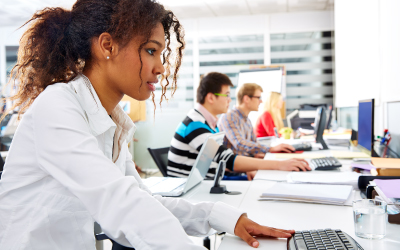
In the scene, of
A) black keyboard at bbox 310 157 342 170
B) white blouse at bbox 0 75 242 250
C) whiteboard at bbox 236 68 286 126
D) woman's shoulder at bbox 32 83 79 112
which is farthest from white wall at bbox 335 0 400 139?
woman's shoulder at bbox 32 83 79 112

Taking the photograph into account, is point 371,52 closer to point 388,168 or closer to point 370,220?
point 388,168

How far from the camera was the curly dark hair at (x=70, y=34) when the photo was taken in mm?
966

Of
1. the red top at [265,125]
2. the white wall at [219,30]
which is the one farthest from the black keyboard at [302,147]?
the white wall at [219,30]

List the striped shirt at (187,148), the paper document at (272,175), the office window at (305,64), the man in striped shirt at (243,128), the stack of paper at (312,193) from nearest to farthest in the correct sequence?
the stack of paper at (312,193)
the paper document at (272,175)
the striped shirt at (187,148)
the man in striped shirt at (243,128)
the office window at (305,64)

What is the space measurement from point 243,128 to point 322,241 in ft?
8.50

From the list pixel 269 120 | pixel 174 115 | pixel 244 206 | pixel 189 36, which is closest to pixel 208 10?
pixel 189 36

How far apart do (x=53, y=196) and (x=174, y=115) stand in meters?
5.77

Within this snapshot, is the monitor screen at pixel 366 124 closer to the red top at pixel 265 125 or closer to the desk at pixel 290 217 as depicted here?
the desk at pixel 290 217

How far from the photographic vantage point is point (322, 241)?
0.88 meters

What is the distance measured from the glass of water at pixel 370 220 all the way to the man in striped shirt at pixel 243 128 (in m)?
1.87

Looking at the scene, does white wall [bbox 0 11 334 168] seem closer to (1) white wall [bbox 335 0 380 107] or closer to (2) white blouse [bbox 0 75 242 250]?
(1) white wall [bbox 335 0 380 107]

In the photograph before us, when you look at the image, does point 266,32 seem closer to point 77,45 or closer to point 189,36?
point 189,36

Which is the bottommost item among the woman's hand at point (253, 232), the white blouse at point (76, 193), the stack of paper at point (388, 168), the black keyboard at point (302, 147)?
the woman's hand at point (253, 232)

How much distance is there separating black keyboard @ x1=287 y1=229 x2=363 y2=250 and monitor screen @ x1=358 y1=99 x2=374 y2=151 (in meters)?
1.40
